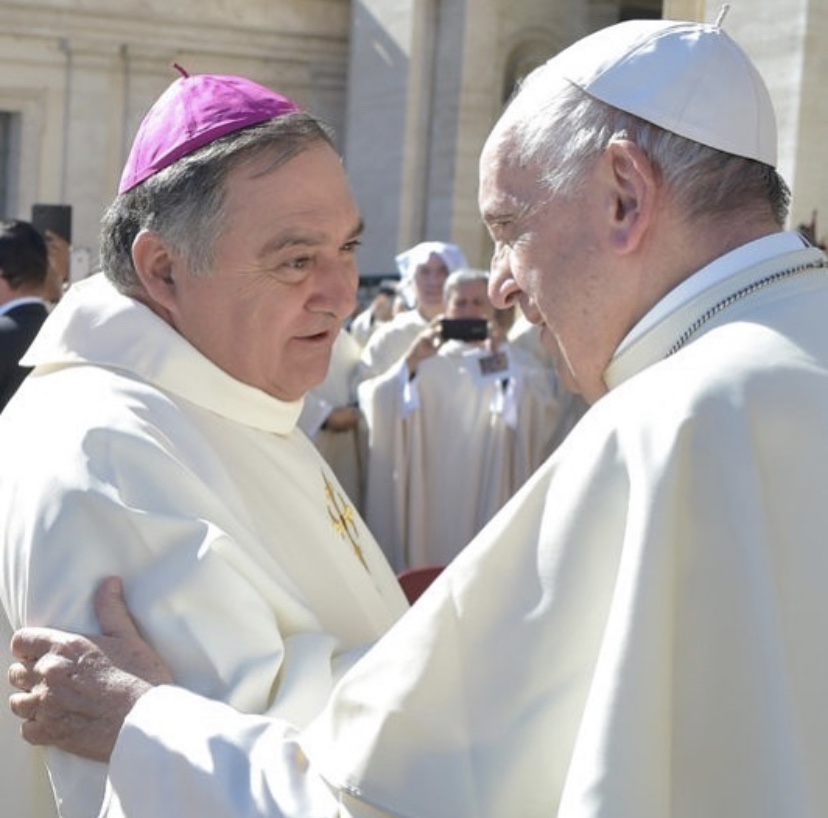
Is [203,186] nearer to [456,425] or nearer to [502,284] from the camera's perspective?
[502,284]

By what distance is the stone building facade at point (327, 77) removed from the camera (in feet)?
49.4

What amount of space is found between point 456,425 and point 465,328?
560mm

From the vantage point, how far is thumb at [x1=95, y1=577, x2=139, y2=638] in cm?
189

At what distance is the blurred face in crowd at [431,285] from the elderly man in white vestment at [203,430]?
240 inches

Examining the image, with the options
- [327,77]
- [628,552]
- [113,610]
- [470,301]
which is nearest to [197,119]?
[113,610]

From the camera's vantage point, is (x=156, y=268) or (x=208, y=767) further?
(x=156, y=268)

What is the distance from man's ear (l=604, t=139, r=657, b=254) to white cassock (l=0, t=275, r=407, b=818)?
705 millimetres

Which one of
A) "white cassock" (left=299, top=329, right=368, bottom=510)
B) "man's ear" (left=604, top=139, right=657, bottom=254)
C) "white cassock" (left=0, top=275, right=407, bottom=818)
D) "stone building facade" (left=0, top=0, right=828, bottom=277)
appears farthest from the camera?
"stone building facade" (left=0, top=0, right=828, bottom=277)

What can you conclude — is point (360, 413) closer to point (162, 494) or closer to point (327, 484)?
point (327, 484)

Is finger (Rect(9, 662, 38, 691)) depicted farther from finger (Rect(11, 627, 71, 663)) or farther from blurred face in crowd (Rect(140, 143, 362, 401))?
blurred face in crowd (Rect(140, 143, 362, 401))

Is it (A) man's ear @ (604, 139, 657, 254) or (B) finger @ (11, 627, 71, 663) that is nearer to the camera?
(A) man's ear @ (604, 139, 657, 254)


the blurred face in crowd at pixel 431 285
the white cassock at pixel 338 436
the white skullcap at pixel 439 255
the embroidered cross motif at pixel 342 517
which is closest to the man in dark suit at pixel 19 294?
the white cassock at pixel 338 436

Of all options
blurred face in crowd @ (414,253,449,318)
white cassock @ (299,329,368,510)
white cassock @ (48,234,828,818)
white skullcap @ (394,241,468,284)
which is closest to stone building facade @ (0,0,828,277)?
white skullcap @ (394,241,468,284)

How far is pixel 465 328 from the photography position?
286 inches
